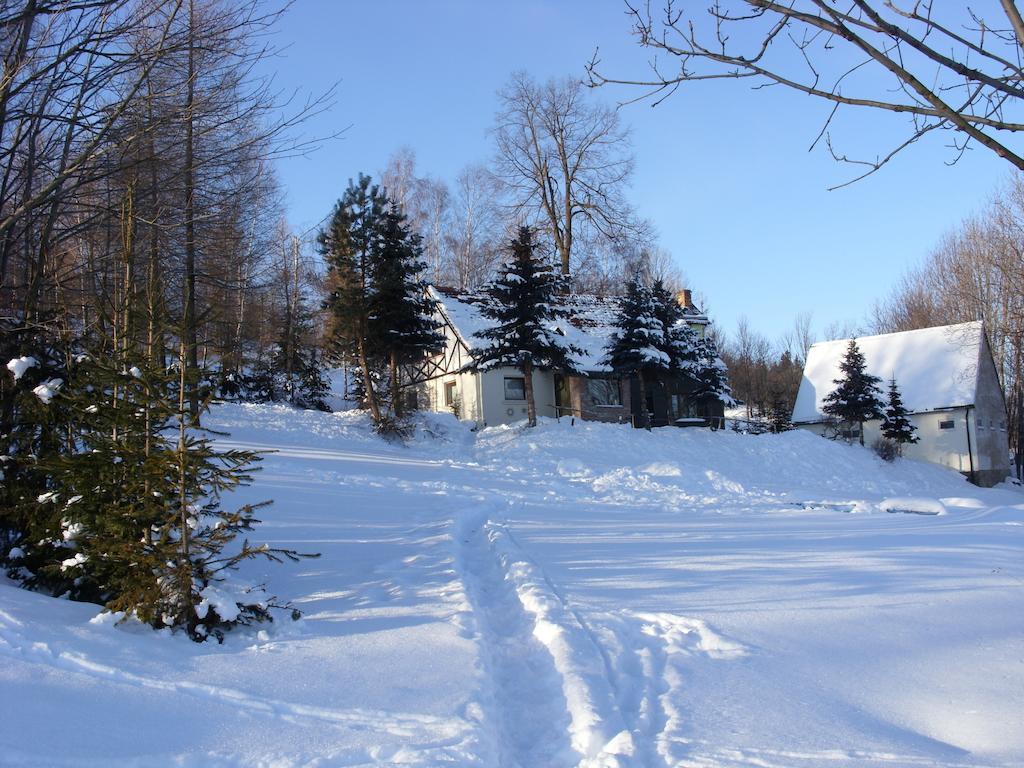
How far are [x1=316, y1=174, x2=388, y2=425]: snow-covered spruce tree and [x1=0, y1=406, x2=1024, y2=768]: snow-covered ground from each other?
15.7 m

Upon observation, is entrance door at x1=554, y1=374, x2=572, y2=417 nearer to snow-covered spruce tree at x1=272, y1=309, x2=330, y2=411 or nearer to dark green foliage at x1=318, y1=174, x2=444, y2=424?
dark green foliage at x1=318, y1=174, x2=444, y2=424

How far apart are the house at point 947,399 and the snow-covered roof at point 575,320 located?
1303cm

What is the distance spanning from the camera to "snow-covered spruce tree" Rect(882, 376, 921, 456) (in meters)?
34.5

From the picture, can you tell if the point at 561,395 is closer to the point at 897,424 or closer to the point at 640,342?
the point at 640,342

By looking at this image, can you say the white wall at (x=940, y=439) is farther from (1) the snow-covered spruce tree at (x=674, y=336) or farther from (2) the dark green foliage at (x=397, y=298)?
(2) the dark green foliage at (x=397, y=298)

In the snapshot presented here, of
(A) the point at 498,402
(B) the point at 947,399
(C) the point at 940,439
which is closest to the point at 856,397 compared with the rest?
(B) the point at 947,399

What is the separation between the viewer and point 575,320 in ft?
119

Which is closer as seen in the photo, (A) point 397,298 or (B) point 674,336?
(A) point 397,298

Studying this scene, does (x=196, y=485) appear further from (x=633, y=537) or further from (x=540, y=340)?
(x=540, y=340)

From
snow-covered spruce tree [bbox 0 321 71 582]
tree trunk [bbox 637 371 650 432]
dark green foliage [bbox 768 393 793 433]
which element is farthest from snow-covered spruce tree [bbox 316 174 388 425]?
dark green foliage [bbox 768 393 793 433]

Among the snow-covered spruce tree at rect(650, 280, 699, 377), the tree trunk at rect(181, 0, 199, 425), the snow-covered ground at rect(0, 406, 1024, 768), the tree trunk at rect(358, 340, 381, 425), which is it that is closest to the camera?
the snow-covered ground at rect(0, 406, 1024, 768)

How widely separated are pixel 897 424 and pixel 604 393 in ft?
47.9

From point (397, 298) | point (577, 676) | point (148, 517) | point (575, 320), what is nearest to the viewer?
point (577, 676)

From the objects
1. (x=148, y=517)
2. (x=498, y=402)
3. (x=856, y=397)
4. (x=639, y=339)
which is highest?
(x=639, y=339)
